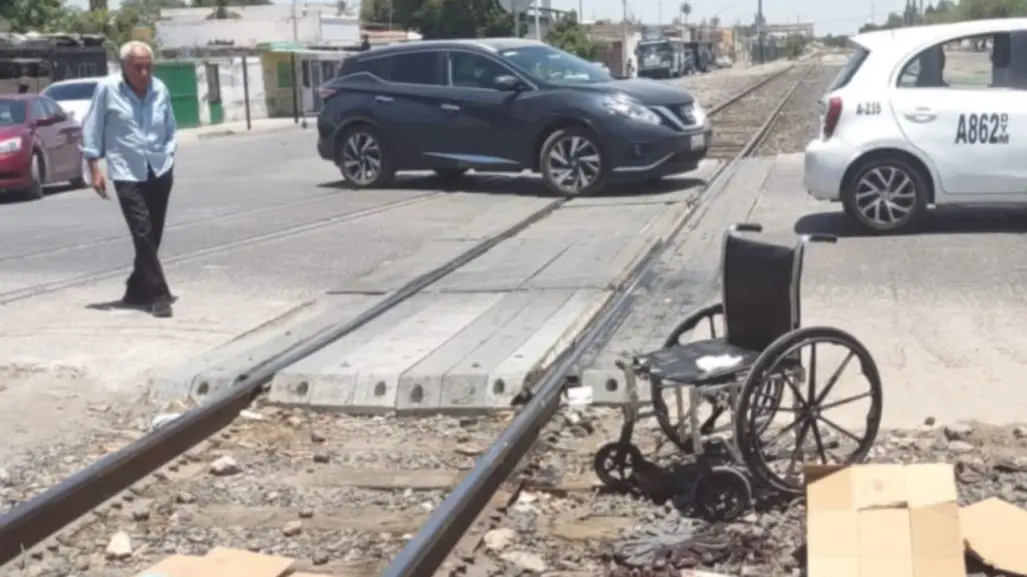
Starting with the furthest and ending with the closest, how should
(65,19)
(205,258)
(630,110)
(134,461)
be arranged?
1. (65,19)
2. (630,110)
3. (205,258)
4. (134,461)

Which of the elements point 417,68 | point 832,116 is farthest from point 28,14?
point 832,116

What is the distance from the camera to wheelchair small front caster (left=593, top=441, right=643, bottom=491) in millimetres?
6242

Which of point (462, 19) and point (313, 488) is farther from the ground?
point (462, 19)

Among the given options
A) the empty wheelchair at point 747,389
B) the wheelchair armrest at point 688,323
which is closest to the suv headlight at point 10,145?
the wheelchair armrest at point 688,323

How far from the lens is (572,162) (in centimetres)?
1733

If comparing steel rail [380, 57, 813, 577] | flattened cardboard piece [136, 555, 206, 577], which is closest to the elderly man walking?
steel rail [380, 57, 813, 577]

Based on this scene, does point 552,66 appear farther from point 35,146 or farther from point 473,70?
point 35,146

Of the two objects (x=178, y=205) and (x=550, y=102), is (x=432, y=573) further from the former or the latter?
(x=178, y=205)

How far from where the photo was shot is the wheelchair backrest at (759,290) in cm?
627

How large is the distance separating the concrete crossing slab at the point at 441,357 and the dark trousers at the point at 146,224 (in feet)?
5.56

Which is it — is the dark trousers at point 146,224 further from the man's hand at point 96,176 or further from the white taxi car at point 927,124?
the white taxi car at point 927,124

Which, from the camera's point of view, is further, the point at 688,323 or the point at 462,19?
the point at 462,19

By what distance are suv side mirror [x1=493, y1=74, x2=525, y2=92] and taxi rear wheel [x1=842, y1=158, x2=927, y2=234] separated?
5.85 metres

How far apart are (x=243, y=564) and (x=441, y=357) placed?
324cm
